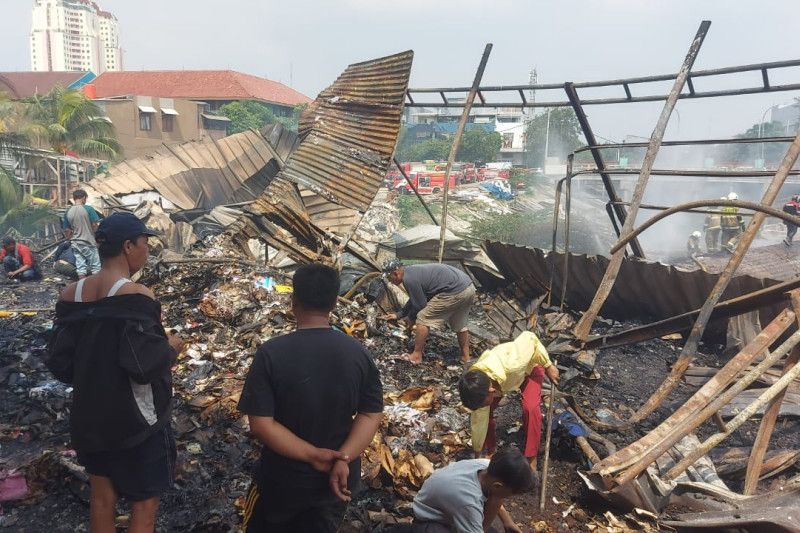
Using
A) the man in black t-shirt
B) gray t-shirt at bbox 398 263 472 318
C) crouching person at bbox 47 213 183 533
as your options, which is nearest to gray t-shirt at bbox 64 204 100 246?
gray t-shirt at bbox 398 263 472 318

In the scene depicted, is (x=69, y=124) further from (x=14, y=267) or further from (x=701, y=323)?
(x=701, y=323)

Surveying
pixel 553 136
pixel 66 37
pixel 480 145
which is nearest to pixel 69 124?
pixel 480 145

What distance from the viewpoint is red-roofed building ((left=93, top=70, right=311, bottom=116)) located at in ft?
131

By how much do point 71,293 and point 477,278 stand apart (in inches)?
273

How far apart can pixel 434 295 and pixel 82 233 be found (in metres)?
5.10

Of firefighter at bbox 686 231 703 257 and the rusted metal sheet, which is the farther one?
firefighter at bbox 686 231 703 257

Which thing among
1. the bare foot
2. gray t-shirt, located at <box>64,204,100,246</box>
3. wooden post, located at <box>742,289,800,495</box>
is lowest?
the bare foot

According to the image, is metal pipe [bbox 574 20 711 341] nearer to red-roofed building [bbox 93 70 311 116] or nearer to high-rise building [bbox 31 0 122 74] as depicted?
red-roofed building [bbox 93 70 311 116]

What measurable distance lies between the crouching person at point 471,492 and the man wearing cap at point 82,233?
6712 millimetres

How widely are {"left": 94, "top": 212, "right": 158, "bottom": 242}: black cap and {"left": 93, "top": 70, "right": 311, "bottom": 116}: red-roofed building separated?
3958cm

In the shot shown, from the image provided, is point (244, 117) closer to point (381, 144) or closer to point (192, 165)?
point (192, 165)

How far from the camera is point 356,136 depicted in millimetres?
8430

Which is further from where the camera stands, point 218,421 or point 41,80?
point 41,80

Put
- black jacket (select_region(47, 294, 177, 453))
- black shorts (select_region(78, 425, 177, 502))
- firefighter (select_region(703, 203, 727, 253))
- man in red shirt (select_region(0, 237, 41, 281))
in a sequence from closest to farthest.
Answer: black jacket (select_region(47, 294, 177, 453)), black shorts (select_region(78, 425, 177, 502)), man in red shirt (select_region(0, 237, 41, 281)), firefighter (select_region(703, 203, 727, 253))
